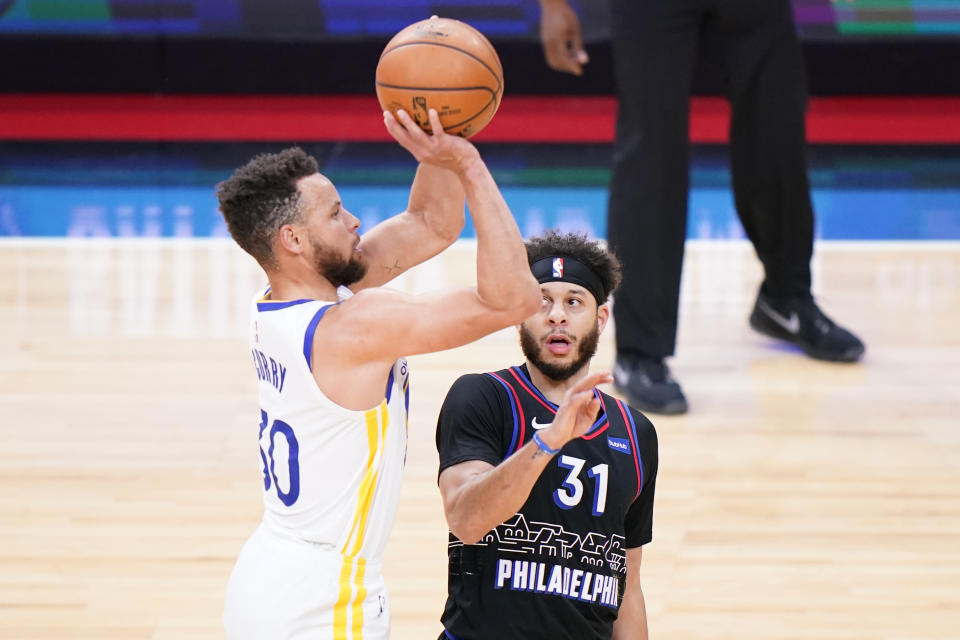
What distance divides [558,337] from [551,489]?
0.97 feet

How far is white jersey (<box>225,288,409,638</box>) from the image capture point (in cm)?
232

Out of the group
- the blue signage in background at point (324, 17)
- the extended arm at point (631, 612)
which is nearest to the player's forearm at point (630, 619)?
the extended arm at point (631, 612)

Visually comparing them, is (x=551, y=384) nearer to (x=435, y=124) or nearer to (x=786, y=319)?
(x=435, y=124)

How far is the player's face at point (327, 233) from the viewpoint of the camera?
238 cm

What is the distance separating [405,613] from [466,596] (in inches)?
35.6

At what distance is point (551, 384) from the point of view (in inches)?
102

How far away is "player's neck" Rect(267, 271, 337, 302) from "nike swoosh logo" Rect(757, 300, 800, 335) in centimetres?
341

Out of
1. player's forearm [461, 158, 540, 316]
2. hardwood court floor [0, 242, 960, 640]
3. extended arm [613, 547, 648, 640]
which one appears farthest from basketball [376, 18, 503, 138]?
hardwood court floor [0, 242, 960, 640]

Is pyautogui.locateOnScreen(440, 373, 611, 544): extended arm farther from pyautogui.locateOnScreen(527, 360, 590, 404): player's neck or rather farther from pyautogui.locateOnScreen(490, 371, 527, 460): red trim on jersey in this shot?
pyautogui.locateOnScreen(527, 360, 590, 404): player's neck

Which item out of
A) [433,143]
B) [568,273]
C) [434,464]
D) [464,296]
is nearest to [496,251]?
[464,296]

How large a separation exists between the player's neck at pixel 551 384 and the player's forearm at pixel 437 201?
37 centimetres

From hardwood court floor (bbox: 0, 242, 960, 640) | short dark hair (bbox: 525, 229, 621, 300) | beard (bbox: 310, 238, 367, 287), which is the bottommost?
hardwood court floor (bbox: 0, 242, 960, 640)

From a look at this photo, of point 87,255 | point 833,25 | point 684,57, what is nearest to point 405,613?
point 684,57

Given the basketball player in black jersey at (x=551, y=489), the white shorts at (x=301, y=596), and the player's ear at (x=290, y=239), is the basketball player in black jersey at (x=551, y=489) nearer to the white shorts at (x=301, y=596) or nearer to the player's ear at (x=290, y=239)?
the white shorts at (x=301, y=596)
